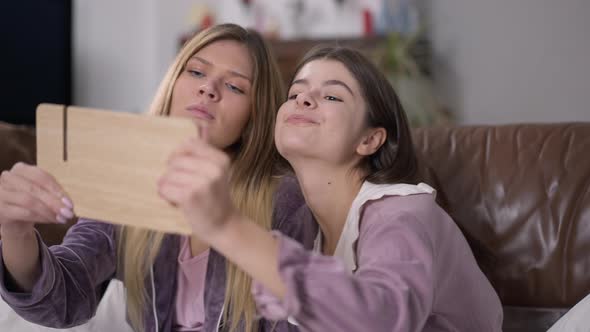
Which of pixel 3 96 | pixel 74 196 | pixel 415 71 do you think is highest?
pixel 74 196

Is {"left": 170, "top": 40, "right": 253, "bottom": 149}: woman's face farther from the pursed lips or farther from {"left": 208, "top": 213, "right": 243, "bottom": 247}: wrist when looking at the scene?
{"left": 208, "top": 213, "right": 243, "bottom": 247}: wrist

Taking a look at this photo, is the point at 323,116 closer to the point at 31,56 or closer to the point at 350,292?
the point at 350,292

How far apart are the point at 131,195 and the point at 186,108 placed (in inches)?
21.5

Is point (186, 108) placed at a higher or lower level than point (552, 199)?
higher

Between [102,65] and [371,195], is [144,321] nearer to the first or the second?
[371,195]

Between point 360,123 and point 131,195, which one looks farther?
point 360,123

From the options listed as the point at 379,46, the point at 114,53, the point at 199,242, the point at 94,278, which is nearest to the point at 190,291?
the point at 199,242

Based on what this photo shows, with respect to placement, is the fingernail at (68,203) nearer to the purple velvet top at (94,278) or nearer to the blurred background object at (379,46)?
the purple velvet top at (94,278)

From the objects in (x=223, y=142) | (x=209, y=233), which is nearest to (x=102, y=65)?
(x=223, y=142)

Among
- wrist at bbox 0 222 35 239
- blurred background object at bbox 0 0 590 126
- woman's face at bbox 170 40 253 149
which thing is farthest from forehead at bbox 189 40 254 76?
blurred background object at bbox 0 0 590 126

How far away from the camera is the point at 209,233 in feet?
2.94

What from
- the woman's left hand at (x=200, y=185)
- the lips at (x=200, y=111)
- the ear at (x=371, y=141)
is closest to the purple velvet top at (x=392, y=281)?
the woman's left hand at (x=200, y=185)

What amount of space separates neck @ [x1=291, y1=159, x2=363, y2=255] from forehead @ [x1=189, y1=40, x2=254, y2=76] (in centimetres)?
29

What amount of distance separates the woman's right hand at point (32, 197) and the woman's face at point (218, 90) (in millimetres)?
466
